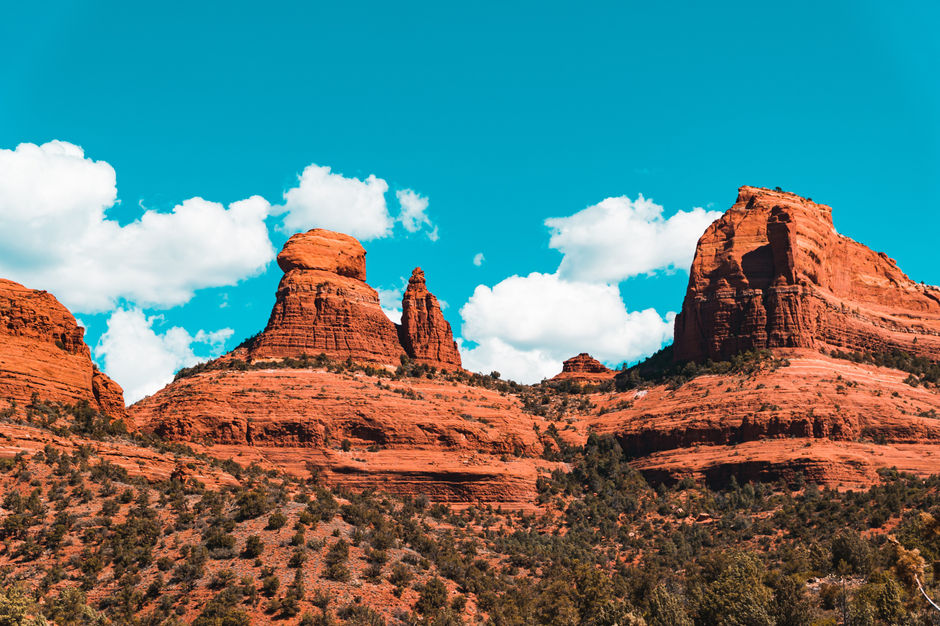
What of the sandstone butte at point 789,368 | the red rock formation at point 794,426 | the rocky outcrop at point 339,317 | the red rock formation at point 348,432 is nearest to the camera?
the red rock formation at point 348,432

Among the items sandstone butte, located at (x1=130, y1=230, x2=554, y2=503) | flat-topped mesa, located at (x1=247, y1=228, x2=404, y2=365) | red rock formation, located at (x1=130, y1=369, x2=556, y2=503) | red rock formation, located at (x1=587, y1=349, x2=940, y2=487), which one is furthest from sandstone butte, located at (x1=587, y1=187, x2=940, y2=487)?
flat-topped mesa, located at (x1=247, y1=228, x2=404, y2=365)

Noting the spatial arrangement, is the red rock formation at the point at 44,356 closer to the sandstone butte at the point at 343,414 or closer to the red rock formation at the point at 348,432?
the red rock formation at the point at 348,432

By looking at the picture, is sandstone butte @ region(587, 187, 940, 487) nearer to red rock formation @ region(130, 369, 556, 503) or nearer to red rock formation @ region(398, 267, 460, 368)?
red rock formation @ region(130, 369, 556, 503)

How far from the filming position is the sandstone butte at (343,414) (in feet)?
271

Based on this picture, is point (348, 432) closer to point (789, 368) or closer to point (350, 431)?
point (350, 431)

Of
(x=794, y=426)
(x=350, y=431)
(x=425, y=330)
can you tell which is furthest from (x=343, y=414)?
(x=794, y=426)

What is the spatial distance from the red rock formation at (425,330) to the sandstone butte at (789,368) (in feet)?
68.6

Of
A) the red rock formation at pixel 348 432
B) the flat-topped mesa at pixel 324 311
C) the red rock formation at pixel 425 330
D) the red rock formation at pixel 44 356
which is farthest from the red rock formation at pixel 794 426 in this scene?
the red rock formation at pixel 44 356

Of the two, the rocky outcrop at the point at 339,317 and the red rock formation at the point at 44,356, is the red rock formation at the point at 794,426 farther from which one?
the red rock formation at the point at 44,356

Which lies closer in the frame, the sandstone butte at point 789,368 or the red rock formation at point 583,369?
the sandstone butte at point 789,368

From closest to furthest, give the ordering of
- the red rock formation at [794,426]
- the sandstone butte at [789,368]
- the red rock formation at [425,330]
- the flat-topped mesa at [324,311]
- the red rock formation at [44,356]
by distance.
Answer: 1. the red rock formation at [44,356]
2. the red rock formation at [794,426]
3. the sandstone butte at [789,368]
4. the flat-topped mesa at [324,311]
5. the red rock formation at [425,330]

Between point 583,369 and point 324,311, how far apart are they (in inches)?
2067

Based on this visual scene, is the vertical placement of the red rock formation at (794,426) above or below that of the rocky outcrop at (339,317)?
below

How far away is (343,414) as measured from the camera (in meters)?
86.6
